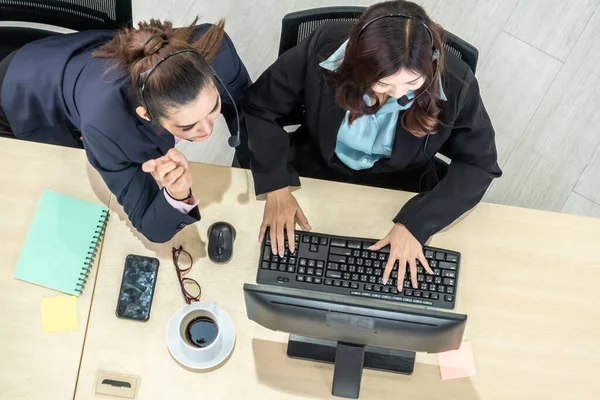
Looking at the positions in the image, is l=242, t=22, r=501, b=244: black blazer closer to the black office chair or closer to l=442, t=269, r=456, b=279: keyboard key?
l=442, t=269, r=456, b=279: keyboard key

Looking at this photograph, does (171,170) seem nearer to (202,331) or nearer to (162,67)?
(162,67)

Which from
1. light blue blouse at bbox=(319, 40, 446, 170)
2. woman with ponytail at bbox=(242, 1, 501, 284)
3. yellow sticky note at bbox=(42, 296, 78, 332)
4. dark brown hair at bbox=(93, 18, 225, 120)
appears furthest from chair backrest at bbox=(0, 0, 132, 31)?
yellow sticky note at bbox=(42, 296, 78, 332)

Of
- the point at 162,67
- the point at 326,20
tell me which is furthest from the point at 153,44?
the point at 326,20

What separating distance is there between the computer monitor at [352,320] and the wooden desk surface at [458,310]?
0.19 meters

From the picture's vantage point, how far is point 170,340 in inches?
52.9

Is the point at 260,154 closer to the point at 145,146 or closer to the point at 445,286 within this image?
the point at 145,146

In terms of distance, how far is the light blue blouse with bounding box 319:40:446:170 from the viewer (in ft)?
4.29

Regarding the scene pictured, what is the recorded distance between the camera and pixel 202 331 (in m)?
1.36

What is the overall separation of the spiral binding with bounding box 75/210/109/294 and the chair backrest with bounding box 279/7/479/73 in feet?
2.05

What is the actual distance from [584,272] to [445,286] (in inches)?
13.4

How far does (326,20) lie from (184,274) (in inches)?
27.3

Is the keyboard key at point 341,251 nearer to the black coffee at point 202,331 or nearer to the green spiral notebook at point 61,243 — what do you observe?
the black coffee at point 202,331

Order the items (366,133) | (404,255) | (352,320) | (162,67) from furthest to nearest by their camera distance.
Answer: (366,133) → (404,255) → (162,67) → (352,320)

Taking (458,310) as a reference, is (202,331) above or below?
below
